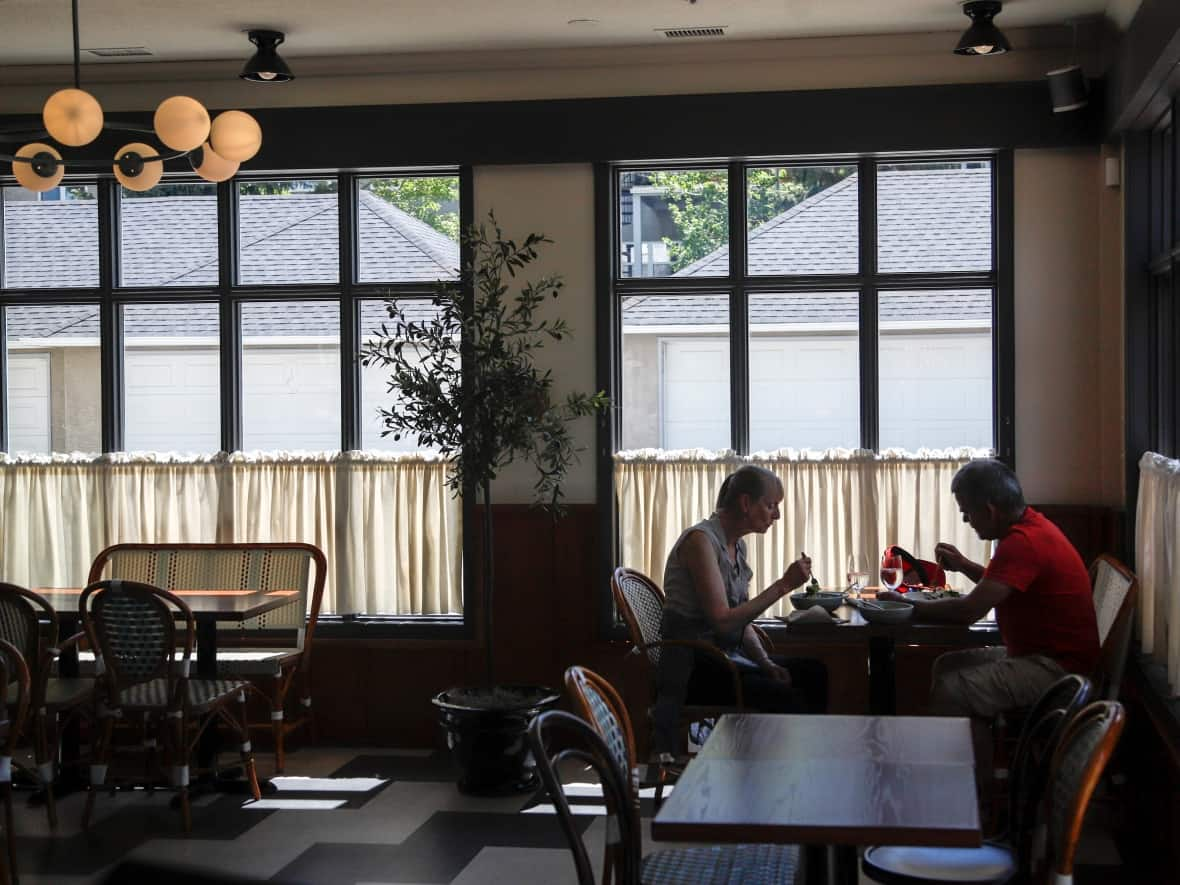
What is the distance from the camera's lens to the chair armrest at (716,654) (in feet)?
15.6

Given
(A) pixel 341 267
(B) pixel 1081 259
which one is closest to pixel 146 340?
(A) pixel 341 267

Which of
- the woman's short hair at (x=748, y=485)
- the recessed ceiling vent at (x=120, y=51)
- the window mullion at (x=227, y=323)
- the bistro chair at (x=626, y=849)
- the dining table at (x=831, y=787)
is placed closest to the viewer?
the dining table at (x=831, y=787)

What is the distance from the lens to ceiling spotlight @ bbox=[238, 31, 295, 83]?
6148 millimetres

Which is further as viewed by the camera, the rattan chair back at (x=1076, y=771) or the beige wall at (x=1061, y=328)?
the beige wall at (x=1061, y=328)

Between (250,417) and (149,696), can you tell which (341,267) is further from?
(149,696)

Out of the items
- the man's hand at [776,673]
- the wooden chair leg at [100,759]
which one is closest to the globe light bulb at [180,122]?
the wooden chair leg at [100,759]

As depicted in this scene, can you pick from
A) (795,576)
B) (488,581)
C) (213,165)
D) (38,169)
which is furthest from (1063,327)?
(38,169)

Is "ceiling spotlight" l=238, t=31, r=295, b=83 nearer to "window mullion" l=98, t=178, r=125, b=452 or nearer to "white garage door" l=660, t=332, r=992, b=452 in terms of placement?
"window mullion" l=98, t=178, r=125, b=452

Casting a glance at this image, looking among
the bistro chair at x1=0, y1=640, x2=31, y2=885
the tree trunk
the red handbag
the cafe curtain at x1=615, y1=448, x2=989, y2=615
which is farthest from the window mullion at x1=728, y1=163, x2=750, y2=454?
the bistro chair at x1=0, y1=640, x2=31, y2=885

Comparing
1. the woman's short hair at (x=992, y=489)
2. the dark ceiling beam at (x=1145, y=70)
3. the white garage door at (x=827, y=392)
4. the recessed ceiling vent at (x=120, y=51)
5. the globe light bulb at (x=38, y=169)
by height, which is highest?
the recessed ceiling vent at (x=120, y=51)

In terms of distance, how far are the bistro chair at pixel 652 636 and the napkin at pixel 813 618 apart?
10.9 inches

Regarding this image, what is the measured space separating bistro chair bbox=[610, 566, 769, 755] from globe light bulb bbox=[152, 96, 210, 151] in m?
2.17

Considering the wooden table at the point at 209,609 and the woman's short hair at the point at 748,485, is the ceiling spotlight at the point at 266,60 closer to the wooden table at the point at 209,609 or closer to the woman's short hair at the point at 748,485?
the wooden table at the point at 209,609

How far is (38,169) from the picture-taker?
4.86 m
